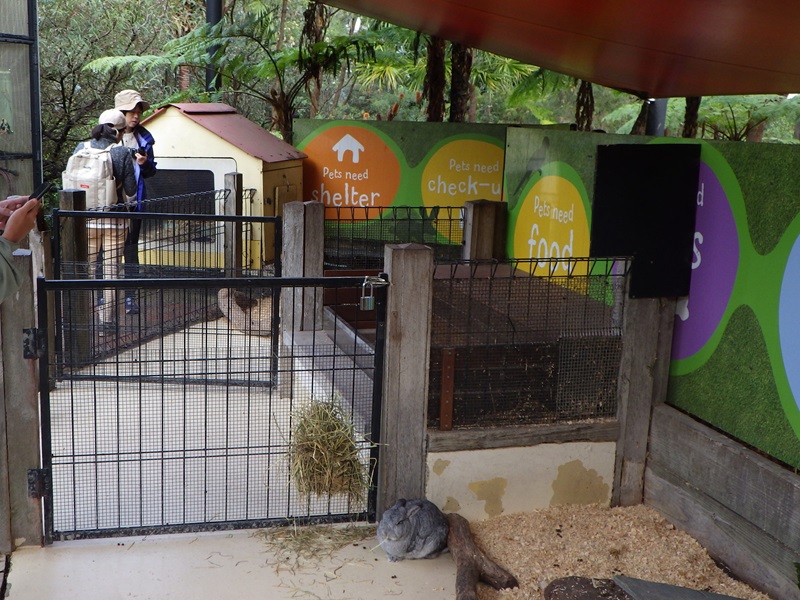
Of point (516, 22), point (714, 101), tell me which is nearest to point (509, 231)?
point (516, 22)

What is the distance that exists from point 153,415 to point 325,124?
5.91 meters

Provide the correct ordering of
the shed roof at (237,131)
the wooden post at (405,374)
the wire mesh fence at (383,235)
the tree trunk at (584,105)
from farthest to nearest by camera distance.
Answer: the tree trunk at (584,105) → the shed roof at (237,131) → the wire mesh fence at (383,235) → the wooden post at (405,374)

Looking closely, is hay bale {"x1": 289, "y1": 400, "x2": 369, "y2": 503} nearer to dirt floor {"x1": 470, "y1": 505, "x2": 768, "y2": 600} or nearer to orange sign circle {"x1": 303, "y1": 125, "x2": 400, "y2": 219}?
dirt floor {"x1": 470, "y1": 505, "x2": 768, "y2": 600}

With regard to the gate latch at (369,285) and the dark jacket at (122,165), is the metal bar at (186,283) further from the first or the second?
the dark jacket at (122,165)

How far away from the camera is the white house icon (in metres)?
10.5

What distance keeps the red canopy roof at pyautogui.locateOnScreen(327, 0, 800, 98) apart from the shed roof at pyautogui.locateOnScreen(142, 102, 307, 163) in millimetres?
2269

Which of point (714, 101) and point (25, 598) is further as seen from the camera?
point (714, 101)

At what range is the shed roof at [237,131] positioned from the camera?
977 centimetres

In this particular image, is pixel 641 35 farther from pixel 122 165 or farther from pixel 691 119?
pixel 691 119

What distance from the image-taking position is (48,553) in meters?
4.13

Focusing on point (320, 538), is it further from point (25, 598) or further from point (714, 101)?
point (714, 101)

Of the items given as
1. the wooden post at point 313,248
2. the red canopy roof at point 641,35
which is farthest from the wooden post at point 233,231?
the red canopy roof at point 641,35

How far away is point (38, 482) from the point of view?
4133 mm

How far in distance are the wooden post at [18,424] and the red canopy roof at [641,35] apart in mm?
3126
